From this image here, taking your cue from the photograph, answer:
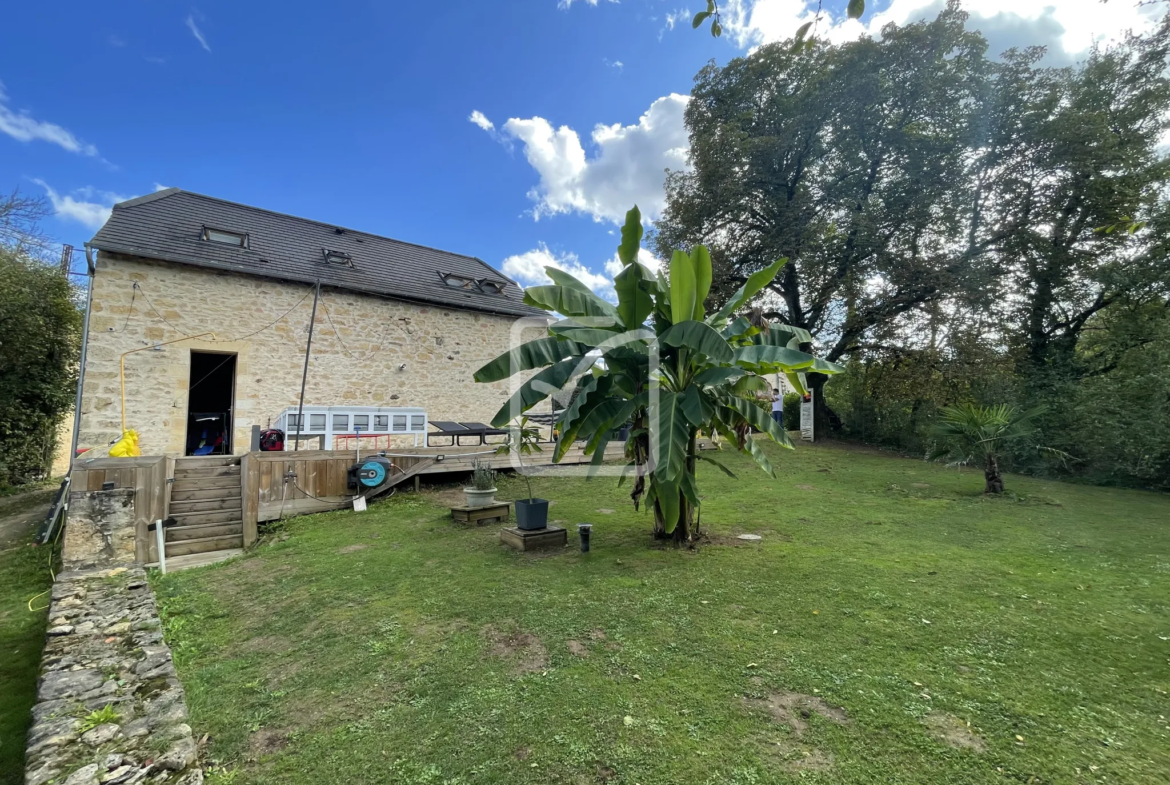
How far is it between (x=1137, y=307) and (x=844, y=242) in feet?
24.0

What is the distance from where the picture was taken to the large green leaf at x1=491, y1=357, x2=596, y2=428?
523 centimetres

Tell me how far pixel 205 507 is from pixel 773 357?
347 inches

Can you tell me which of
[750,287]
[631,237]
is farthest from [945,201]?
[631,237]

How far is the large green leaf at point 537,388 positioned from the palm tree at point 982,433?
8.47m

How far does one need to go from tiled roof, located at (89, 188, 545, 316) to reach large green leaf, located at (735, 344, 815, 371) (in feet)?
39.5

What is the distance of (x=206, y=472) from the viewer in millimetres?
8031

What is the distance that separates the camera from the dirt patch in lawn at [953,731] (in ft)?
7.41

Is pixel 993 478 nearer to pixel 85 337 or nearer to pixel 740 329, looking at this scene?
pixel 740 329

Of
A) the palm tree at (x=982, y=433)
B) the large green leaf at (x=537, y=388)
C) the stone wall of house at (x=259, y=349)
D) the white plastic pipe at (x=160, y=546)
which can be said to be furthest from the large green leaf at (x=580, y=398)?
the stone wall of house at (x=259, y=349)

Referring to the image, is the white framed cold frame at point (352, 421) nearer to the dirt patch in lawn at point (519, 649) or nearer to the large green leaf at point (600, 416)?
the large green leaf at point (600, 416)

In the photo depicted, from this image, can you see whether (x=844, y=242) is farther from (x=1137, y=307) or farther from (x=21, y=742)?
(x=21, y=742)

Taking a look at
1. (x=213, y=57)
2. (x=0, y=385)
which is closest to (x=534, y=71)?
(x=213, y=57)

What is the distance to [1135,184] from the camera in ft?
40.6

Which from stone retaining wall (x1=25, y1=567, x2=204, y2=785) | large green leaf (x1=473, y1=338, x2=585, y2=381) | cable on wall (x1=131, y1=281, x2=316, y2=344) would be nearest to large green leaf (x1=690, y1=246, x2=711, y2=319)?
large green leaf (x1=473, y1=338, x2=585, y2=381)
